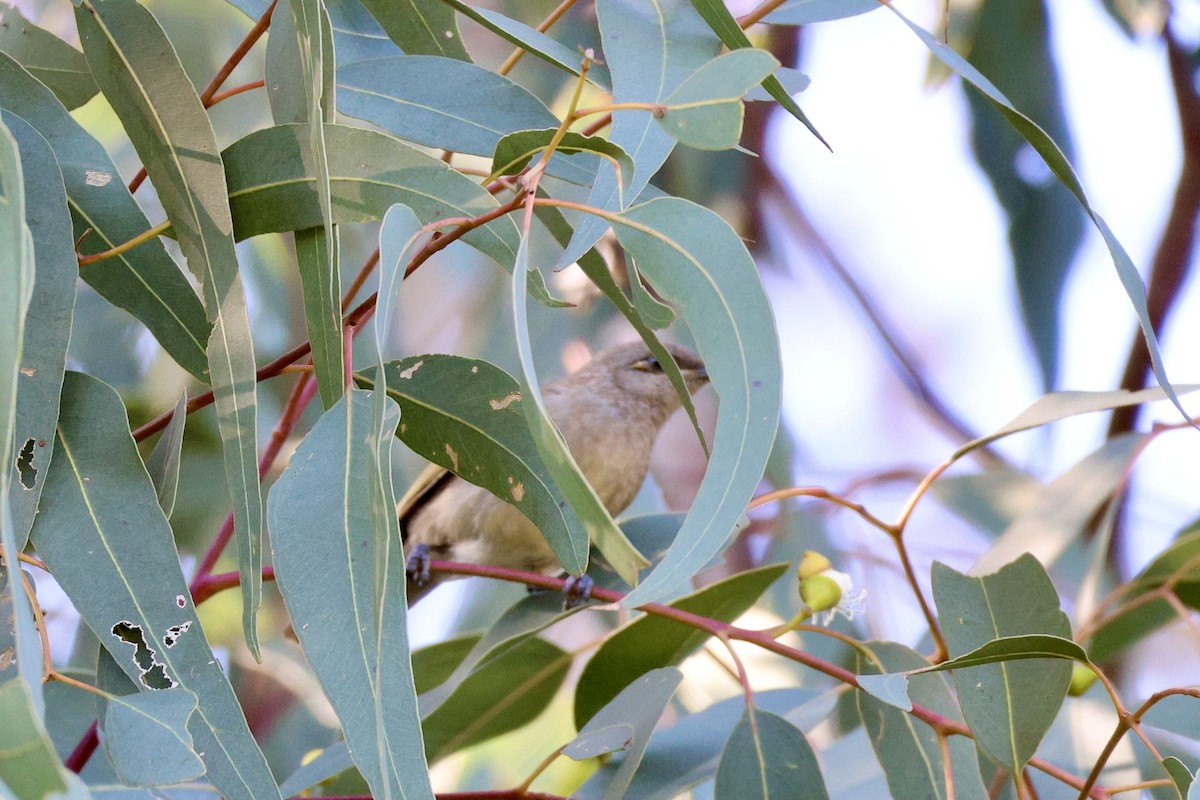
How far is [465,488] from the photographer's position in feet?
9.39

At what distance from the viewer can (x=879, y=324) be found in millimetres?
5422

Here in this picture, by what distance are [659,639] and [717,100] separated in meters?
1.06

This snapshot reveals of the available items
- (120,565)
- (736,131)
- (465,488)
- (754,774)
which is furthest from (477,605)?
(736,131)

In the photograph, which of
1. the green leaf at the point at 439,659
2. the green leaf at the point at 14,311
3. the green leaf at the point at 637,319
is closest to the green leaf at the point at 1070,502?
the green leaf at the point at 439,659

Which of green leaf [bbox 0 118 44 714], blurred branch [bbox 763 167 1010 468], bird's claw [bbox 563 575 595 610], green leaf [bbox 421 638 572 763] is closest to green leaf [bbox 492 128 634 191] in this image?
green leaf [bbox 0 118 44 714]

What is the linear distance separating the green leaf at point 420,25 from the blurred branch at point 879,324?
126 inches

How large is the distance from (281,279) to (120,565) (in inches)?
89.6

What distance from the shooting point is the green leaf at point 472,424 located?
4.58 ft

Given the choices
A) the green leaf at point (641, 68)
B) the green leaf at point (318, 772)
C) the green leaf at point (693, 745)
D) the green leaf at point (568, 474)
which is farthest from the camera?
the green leaf at point (693, 745)

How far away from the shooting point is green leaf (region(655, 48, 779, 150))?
1.00 m

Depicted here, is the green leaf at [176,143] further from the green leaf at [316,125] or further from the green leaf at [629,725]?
the green leaf at [629,725]

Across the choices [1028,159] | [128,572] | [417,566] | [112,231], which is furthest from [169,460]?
[1028,159]

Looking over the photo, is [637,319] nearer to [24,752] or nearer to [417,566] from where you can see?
[24,752]

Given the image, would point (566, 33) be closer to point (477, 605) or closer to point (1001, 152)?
point (1001, 152)
